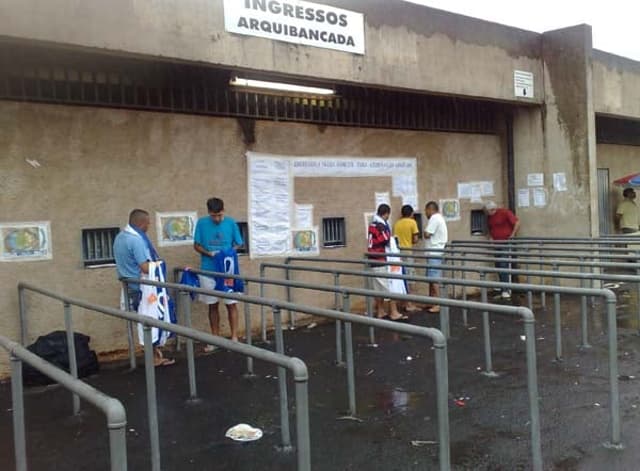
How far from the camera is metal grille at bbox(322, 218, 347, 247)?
890 cm

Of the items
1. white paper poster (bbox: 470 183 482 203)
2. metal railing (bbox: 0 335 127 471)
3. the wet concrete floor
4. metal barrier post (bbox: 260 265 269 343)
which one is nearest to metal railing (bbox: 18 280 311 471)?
metal railing (bbox: 0 335 127 471)

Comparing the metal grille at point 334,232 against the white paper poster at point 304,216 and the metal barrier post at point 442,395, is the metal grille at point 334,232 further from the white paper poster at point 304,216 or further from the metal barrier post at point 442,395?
the metal barrier post at point 442,395

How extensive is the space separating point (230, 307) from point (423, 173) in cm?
438

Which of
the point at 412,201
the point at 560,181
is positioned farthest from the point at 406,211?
the point at 560,181

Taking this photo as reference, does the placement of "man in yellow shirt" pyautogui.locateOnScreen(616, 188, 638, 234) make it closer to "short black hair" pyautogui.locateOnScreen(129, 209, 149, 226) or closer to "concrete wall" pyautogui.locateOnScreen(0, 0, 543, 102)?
"concrete wall" pyautogui.locateOnScreen(0, 0, 543, 102)

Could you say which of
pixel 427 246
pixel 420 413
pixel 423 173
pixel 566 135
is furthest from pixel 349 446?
pixel 566 135

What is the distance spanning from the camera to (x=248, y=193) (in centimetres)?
803

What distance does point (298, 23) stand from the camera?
24.1 ft

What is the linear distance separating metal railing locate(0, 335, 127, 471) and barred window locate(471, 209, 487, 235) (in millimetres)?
8777

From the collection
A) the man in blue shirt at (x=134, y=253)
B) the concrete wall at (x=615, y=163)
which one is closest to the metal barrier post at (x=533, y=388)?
the man in blue shirt at (x=134, y=253)

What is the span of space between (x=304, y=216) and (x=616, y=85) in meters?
7.47

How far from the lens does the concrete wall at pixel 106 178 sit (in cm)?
624

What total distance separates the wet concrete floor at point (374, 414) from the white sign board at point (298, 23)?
357cm

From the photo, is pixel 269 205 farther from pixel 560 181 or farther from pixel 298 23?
pixel 560 181
